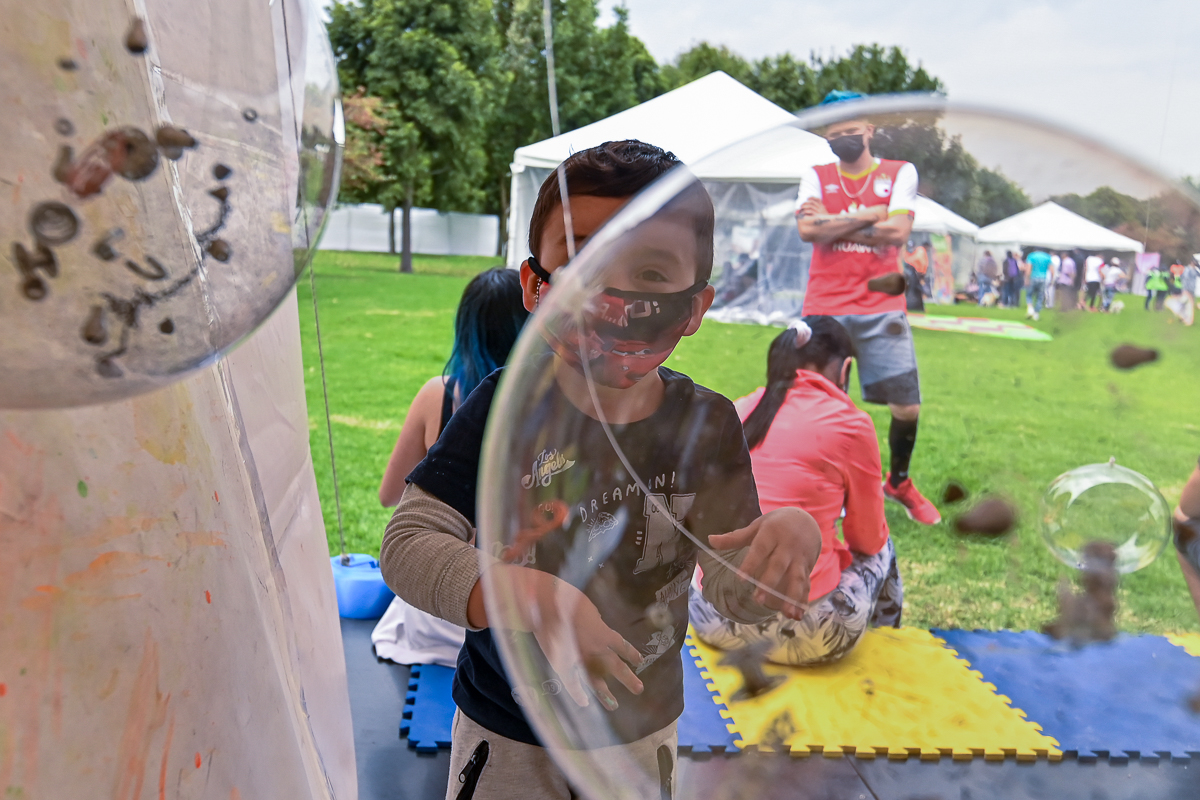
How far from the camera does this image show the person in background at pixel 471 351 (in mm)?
1998

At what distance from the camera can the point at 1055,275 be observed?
646mm

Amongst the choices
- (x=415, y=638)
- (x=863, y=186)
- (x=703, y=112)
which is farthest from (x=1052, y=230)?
(x=415, y=638)

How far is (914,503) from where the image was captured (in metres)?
0.70

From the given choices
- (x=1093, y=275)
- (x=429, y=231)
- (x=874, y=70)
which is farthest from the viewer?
(x=429, y=231)

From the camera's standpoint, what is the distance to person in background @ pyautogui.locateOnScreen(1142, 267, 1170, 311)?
2.11 feet

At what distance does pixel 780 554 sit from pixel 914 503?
0.12m

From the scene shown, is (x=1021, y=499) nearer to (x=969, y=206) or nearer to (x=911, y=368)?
(x=911, y=368)

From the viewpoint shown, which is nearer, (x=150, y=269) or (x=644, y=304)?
(x=150, y=269)

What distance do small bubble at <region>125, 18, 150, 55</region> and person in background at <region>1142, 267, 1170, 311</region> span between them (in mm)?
801

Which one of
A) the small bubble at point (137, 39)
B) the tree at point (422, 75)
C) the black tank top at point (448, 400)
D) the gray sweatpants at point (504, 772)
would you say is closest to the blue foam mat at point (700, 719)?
the gray sweatpants at point (504, 772)

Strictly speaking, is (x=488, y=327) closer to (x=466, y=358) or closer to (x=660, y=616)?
(x=466, y=358)

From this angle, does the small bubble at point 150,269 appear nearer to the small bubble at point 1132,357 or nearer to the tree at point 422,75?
the small bubble at point 1132,357

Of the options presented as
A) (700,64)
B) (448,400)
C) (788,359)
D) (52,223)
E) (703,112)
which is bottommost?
(448,400)

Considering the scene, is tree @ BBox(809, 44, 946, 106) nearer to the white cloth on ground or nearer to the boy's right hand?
the boy's right hand
